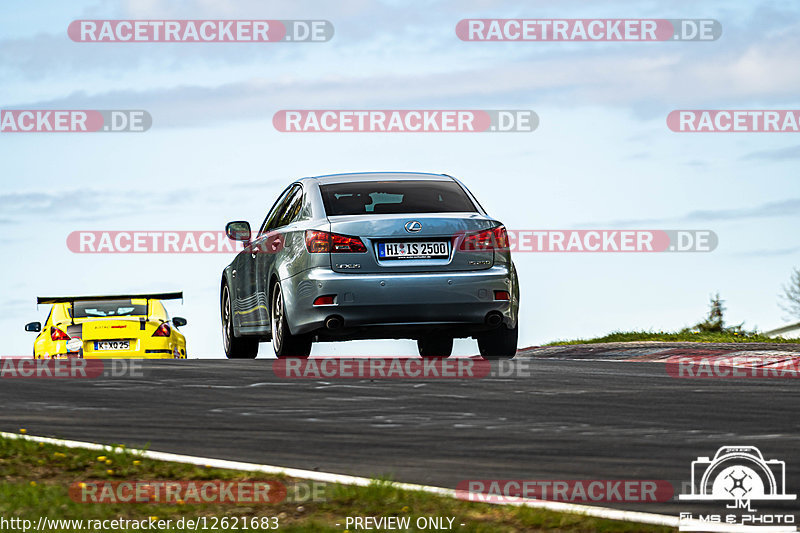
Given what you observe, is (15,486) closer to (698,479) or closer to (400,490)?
(400,490)

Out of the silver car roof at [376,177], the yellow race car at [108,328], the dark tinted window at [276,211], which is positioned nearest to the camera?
the silver car roof at [376,177]

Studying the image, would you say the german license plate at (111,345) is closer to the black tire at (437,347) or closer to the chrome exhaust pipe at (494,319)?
the black tire at (437,347)

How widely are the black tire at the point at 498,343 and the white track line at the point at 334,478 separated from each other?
5.80m

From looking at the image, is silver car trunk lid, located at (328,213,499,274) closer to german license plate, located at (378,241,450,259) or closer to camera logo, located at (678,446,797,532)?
german license plate, located at (378,241,450,259)

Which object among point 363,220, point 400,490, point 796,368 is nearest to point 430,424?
point 400,490

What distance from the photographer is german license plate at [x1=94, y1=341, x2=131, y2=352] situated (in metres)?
18.9

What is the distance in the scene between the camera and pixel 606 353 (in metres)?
17.1

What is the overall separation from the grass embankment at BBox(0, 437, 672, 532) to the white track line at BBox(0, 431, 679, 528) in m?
0.07

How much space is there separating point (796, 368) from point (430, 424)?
6470 millimetres

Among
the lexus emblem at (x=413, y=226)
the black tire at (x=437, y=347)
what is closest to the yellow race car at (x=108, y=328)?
the black tire at (x=437, y=347)

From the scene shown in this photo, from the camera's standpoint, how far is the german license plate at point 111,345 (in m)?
18.9

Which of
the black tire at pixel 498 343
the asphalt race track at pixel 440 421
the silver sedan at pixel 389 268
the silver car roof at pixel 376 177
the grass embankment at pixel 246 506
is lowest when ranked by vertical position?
the grass embankment at pixel 246 506

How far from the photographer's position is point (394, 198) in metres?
12.4

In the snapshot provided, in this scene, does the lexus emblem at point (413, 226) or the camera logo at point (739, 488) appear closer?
the camera logo at point (739, 488)
